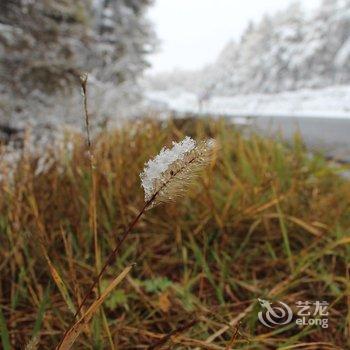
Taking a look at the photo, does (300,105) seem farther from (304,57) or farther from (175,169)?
(304,57)

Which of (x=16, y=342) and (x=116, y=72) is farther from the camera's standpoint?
(x=116, y=72)

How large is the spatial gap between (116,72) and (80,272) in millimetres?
9286

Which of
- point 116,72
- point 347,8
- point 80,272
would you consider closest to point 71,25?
point 80,272

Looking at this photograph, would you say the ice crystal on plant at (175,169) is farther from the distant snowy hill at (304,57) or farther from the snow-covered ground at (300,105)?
the distant snowy hill at (304,57)

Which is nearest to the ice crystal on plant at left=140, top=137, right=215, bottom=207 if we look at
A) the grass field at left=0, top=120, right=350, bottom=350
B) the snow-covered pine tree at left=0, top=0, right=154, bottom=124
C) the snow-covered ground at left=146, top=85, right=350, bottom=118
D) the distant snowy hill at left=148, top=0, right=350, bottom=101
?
the grass field at left=0, top=120, right=350, bottom=350

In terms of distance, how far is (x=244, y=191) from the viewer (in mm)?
1686

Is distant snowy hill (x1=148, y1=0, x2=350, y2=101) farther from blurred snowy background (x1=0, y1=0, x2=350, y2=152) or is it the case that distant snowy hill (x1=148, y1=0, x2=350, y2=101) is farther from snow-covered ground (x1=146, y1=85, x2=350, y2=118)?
snow-covered ground (x1=146, y1=85, x2=350, y2=118)

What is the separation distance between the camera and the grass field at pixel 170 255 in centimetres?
102

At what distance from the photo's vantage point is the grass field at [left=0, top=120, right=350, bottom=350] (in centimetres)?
102

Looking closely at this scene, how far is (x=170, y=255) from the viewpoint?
1.55 meters

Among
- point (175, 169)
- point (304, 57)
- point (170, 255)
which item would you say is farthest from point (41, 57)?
point (304, 57)

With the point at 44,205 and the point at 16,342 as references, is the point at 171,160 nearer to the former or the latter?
the point at 16,342

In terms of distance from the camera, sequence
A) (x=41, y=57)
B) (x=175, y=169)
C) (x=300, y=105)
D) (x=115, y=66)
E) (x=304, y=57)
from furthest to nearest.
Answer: (x=304, y=57) → (x=300, y=105) → (x=115, y=66) → (x=41, y=57) → (x=175, y=169)

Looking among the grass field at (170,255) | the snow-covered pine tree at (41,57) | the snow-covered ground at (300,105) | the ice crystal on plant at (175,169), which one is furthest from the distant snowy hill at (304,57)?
the ice crystal on plant at (175,169)
